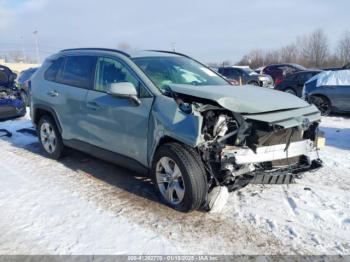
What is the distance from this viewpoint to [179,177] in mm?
4152

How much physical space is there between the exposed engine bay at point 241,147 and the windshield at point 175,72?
611mm

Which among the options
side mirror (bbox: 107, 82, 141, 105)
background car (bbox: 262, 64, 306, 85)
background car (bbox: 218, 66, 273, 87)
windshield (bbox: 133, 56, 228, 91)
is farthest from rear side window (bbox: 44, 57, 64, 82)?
background car (bbox: 262, 64, 306, 85)

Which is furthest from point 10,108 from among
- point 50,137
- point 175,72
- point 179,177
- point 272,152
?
point 272,152

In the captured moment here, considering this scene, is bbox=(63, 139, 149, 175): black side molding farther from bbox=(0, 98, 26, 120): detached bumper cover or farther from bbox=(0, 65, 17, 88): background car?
bbox=(0, 65, 17, 88): background car

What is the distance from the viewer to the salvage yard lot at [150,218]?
11.6 ft

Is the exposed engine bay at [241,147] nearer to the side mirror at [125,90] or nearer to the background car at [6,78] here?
the side mirror at [125,90]

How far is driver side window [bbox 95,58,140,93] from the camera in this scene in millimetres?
4848

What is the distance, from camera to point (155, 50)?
227 inches

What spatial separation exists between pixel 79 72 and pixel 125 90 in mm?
1543

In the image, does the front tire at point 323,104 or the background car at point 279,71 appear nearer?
the front tire at point 323,104

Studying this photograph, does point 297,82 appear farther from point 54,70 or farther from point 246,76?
point 54,70

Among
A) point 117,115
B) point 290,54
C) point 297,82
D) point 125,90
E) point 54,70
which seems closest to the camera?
point 125,90

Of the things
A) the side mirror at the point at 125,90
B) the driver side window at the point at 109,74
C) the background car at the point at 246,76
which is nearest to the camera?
the side mirror at the point at 125,90

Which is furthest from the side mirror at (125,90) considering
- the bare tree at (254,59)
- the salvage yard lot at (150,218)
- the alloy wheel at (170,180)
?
the bare tree at (254,59)
